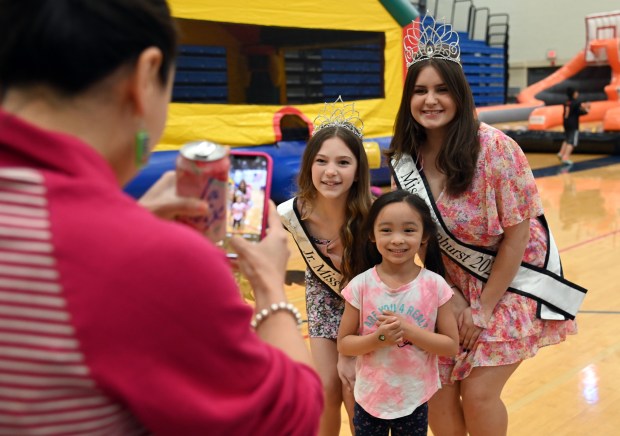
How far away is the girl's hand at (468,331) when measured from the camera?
2615 millimetres

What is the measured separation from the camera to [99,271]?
827mm

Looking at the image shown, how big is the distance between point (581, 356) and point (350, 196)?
6.90 ft

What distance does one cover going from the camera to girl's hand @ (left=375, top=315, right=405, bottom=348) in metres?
2.41

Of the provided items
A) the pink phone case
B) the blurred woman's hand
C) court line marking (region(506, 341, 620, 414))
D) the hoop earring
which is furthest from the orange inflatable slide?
the hoop earring

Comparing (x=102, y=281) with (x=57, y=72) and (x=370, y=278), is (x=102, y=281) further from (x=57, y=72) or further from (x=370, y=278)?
(x=370, y=278)

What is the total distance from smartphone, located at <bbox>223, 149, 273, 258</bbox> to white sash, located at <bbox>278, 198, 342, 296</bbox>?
1513mm

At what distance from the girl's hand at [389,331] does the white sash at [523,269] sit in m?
0.36

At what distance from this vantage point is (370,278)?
8.51ft

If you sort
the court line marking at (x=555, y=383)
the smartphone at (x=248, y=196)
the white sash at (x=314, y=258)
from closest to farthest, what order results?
the smartphone at (x=248, y=196) → the white sash at (x=314, y=258) → the court line marking at (x=555, y=383)

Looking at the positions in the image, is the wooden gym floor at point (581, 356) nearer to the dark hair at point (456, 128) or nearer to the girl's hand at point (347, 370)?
the girl's hand at point (347, 370)

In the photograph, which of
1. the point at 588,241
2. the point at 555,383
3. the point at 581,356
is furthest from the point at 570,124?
the point at 555,383

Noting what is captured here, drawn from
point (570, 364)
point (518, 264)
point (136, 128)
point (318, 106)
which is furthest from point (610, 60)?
point (136, 128)

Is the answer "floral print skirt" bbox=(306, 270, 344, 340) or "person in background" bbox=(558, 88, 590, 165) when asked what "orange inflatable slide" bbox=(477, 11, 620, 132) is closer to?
"person in background" bbox=(558, 88, 590, 165)

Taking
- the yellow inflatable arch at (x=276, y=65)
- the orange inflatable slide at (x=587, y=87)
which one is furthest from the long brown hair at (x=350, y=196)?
the orange inflatable slide at (x=587, y=87)
